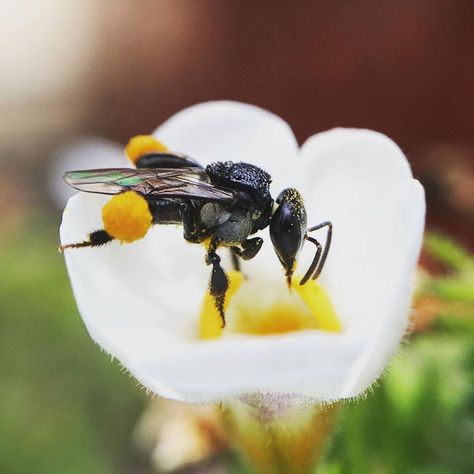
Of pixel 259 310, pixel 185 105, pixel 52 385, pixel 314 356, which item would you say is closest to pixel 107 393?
pixel 52 385

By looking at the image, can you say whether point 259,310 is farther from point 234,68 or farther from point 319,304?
point 234,68

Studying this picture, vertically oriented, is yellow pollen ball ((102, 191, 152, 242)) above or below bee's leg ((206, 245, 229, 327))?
above

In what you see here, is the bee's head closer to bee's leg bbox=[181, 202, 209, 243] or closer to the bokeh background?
bee's leg bbox=[181, 202, 209, 243]

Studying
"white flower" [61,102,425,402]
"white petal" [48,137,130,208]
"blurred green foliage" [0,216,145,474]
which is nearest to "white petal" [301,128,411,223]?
"white flower" [61,102,425,402]

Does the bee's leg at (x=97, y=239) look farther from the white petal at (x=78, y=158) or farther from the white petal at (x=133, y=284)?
the white petal at (x=78, y=158)

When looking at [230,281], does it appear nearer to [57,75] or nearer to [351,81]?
[351,81]

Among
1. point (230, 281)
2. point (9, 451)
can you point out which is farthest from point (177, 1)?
point (230, 281)
